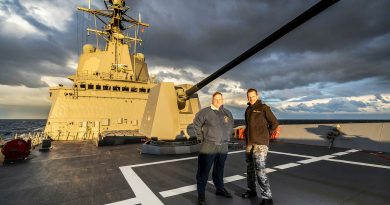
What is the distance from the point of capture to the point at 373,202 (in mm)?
3080

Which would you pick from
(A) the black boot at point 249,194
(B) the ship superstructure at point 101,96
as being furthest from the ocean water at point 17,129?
(A) the black boot at point 249,194

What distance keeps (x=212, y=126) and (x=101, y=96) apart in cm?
1477

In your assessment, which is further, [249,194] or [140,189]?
[140,189]

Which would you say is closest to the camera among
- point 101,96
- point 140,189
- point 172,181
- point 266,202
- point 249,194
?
point 266,202

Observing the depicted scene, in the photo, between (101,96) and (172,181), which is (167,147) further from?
(101,96)

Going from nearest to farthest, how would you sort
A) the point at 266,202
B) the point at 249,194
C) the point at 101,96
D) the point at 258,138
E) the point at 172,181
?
Answer: the point at 266,202
the point at 258,138
the point at 249,194
the point at 172,181
the point at 101,96

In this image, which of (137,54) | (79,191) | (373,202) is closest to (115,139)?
(79,191)

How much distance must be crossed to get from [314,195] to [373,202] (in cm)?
74

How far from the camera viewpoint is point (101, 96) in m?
16.0

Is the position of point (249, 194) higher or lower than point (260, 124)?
lower

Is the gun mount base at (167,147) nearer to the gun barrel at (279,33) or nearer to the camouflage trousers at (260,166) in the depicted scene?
the gun barrel at (279,33)

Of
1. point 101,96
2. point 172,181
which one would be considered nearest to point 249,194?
point 172,181

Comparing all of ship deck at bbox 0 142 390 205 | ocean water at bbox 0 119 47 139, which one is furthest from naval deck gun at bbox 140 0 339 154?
ocean water at bbox 0 119 47 139

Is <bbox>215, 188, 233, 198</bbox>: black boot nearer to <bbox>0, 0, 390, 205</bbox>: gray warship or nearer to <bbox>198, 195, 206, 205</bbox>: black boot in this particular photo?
<bbox>0, 0, 390, 205</bbox>: gray warship
